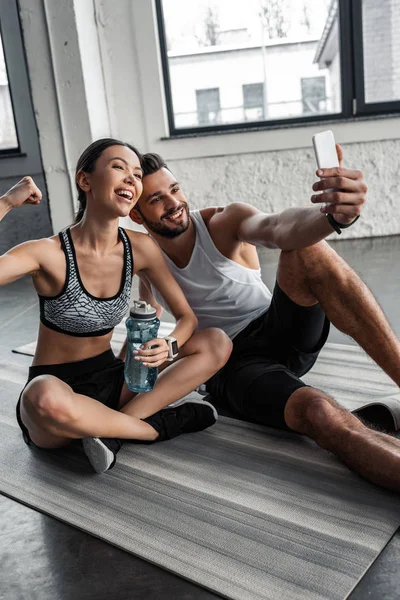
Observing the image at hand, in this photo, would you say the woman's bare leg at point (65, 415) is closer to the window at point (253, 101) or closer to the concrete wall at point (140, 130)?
the concrete wall at point (140, 130)

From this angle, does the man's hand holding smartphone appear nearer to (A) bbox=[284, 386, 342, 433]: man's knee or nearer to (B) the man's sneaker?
(A) bbox=[284, 386, 342, 433]: man's knee

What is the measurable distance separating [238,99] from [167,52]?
633mm

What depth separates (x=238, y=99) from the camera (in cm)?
472

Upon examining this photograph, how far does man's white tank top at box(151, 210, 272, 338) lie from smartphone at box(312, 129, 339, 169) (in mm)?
603

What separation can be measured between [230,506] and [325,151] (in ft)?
2.78

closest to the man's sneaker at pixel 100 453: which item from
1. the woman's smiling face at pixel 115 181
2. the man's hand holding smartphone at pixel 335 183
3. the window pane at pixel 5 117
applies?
the woman's smiling face at pixel 115 181

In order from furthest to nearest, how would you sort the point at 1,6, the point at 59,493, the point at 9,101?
the point at 9,101 → the point at 1,6 → the point at 59,493

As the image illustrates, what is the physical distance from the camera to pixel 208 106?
477 centimetres

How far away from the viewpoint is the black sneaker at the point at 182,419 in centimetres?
183

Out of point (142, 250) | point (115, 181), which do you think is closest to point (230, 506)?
point (142, 250)

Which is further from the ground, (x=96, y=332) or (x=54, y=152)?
(x=54, y=152)

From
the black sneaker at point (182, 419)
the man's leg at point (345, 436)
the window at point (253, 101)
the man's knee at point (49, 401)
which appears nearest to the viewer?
the man's leg at point (345, 436)

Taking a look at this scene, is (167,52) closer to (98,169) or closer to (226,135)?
(226,135)

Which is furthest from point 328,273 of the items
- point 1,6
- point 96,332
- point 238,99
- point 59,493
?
point 1,6
